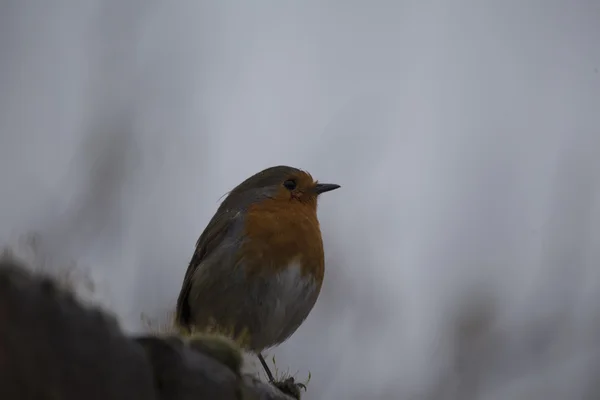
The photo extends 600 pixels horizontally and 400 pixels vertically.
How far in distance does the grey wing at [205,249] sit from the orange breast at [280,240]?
0.10 m

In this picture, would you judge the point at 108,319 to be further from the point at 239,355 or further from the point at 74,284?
the point at 239,355

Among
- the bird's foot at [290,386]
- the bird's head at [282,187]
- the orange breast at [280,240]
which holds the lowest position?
the bird's foot at [290,386]

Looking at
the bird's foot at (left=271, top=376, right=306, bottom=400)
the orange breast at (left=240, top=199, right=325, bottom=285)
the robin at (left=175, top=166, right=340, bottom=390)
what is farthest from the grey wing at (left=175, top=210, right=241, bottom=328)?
the bird's foot at (left=271, top=376, right=306, bottom=400)

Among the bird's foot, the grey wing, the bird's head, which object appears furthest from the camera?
the bird's head

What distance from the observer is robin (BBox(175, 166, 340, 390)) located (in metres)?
4.03

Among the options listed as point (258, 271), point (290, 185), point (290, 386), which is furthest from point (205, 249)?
point (290, 386)

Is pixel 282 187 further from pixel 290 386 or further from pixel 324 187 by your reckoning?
pixel 290 386

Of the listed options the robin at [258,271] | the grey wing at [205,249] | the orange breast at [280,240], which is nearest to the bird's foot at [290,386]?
the robin at [258,271]

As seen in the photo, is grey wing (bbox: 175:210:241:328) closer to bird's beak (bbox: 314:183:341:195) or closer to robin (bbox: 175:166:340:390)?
robin (bbox: 175:166:340:390)

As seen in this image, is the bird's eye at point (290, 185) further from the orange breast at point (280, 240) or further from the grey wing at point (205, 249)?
the grey wing at point (205, 249)

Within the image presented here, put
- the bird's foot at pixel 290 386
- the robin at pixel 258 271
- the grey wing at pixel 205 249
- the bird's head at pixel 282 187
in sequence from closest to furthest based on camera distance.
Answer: the bird's foot at pixel 290 386
the robin at pixel 258 271
the grey wing at pixel 205 249
the bird's head at pixel 282 187

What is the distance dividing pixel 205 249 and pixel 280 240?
0.47 metres

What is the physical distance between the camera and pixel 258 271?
13.2ft

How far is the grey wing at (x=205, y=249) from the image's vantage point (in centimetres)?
423
